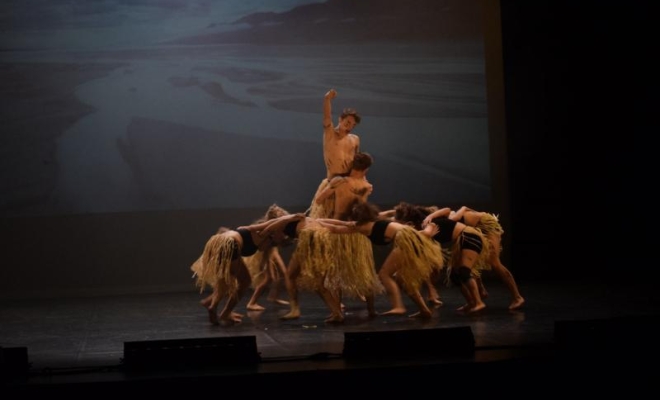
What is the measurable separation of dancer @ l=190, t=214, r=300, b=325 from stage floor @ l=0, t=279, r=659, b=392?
15 cm

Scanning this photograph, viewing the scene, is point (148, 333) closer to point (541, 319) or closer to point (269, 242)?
point (269, 242)

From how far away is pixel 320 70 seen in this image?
820 cm

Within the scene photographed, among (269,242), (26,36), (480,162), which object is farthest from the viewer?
(480,162)

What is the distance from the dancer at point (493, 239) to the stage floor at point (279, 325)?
13 centimetres

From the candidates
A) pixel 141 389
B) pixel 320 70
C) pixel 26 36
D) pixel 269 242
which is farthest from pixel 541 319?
pixel 26 36

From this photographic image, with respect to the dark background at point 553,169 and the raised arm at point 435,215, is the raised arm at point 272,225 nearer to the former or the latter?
the raised arm at point 435,215

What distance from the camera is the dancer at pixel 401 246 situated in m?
5.73

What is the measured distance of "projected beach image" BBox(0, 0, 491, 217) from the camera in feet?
26.0

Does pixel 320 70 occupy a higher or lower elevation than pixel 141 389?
higher

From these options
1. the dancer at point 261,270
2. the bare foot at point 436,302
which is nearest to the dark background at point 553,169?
the dancer at point 261,270

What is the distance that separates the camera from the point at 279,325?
5.77 meters

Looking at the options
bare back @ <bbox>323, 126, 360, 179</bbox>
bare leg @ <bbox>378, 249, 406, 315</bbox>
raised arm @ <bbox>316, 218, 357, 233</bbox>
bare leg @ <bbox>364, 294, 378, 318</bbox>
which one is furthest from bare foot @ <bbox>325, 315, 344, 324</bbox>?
bare back @ <bbox>323, 126, 360, 179</bbox>

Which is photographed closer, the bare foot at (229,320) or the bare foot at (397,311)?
the bare foot at (229,320)

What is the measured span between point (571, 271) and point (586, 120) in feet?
4.40
